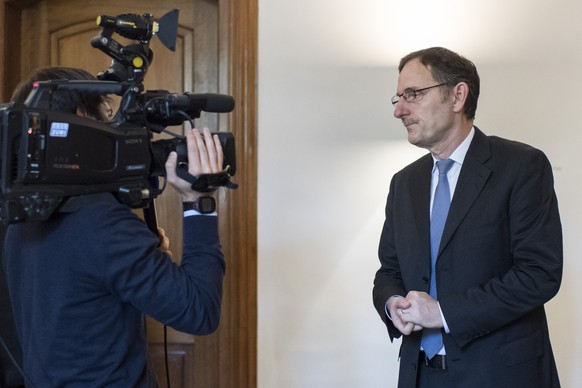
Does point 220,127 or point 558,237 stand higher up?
point 220,127

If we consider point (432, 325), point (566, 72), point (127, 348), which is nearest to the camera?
point (127, 348)

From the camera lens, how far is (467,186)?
1731 millimetres

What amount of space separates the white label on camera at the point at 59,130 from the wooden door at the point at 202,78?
1528 mm

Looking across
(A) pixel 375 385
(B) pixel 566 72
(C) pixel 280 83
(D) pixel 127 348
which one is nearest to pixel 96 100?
(D) pixel 127 348

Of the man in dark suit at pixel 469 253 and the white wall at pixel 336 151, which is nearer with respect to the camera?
the man in dark suit at pixel 469 253

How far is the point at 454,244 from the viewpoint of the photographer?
1.71 m

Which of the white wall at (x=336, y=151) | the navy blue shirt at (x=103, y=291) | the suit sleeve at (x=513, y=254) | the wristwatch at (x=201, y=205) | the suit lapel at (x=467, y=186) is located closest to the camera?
the navy blue shirt at (x=103, y=291)

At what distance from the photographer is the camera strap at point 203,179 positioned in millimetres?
1283

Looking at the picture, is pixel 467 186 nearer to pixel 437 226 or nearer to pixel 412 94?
pixel 437 226

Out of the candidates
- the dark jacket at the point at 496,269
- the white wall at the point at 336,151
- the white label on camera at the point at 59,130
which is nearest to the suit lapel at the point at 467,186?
the dark jacket at the point at 496,269

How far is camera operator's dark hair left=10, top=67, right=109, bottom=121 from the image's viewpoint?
4.02 ft

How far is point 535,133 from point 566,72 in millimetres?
269

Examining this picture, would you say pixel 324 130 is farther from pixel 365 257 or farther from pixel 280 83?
pixel 365 257

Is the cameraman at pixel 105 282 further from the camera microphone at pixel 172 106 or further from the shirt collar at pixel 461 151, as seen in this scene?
the shirt collar at pixel 461 151
